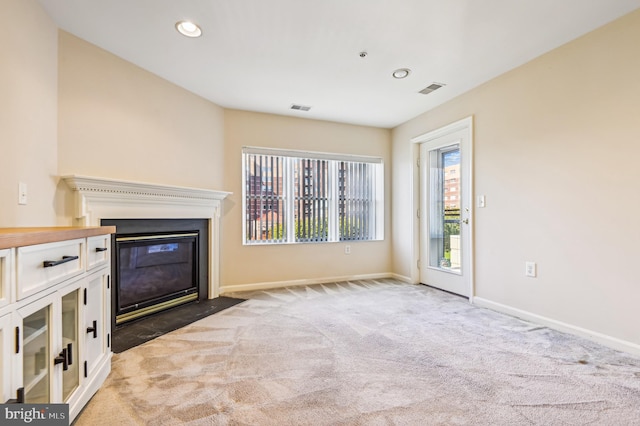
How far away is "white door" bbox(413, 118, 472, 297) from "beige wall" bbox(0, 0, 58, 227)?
12.5 ft

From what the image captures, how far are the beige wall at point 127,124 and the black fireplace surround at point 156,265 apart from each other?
487 mm

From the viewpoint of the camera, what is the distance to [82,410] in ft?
4.94

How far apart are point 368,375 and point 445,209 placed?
8.63 feet

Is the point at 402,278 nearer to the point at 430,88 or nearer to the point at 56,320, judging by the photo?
the point at 430,88

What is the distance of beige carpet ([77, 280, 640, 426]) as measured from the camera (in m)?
1.48

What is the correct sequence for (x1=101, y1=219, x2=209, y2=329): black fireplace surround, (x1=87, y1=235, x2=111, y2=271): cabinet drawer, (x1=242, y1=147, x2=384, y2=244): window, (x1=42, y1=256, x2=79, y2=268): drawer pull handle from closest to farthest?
(x1=42, y1=256, x2=79, y2=268): drawer pull handle
(x1=87, y1=235, x2=111, y2=271): cabinet drawer
(x1=101, y1=219, x2=209, y2=329): black fireplace surround
(x1=242, y1=147, x2=384, y2=244): window

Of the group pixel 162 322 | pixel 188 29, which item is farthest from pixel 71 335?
pixel 188 29

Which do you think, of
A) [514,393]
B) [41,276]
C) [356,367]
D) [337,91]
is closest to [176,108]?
[337,91]

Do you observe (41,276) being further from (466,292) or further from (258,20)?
(466,292)

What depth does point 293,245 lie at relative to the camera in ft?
13.8

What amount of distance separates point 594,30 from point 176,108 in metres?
3.76

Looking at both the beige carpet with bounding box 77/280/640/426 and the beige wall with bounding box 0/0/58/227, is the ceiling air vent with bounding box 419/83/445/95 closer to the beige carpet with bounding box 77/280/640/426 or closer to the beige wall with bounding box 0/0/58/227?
the beige carpet with bounding box 77/280/640/426

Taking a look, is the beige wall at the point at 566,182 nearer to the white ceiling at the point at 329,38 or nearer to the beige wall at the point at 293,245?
the white ceiling at the point at 329,38

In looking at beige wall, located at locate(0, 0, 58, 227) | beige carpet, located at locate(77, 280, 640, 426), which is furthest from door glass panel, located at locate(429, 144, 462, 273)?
beige wall, located at locate(0, 0, 58, 227)
